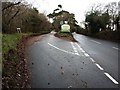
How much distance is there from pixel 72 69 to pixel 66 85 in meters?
2.91

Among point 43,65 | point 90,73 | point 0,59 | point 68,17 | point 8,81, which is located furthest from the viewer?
point 68,17

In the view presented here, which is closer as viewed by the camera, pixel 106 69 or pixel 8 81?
pixel 8 81

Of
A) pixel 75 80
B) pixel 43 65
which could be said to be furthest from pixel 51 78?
pixel 43 65

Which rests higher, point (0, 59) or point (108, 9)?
point (108, 9)

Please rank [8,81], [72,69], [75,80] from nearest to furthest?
A: [8,81]
[75,80]
[72,69]

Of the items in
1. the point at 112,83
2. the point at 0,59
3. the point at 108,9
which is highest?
the point at 108,9

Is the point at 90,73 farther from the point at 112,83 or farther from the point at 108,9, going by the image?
the point at 108,9

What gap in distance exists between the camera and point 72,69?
36.2ft

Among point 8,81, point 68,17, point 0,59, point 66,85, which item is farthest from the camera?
point 68,17

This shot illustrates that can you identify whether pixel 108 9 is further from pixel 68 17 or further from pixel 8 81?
pixel 8 81

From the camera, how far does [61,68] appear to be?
11.2 meters

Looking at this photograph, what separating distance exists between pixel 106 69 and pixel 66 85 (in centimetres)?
354

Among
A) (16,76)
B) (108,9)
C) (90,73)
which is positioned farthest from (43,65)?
(108,9)

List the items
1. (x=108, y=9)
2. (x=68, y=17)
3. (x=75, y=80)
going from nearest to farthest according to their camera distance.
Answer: (x=75, y=80), (x=108, y=9), (x=68, y=17)
